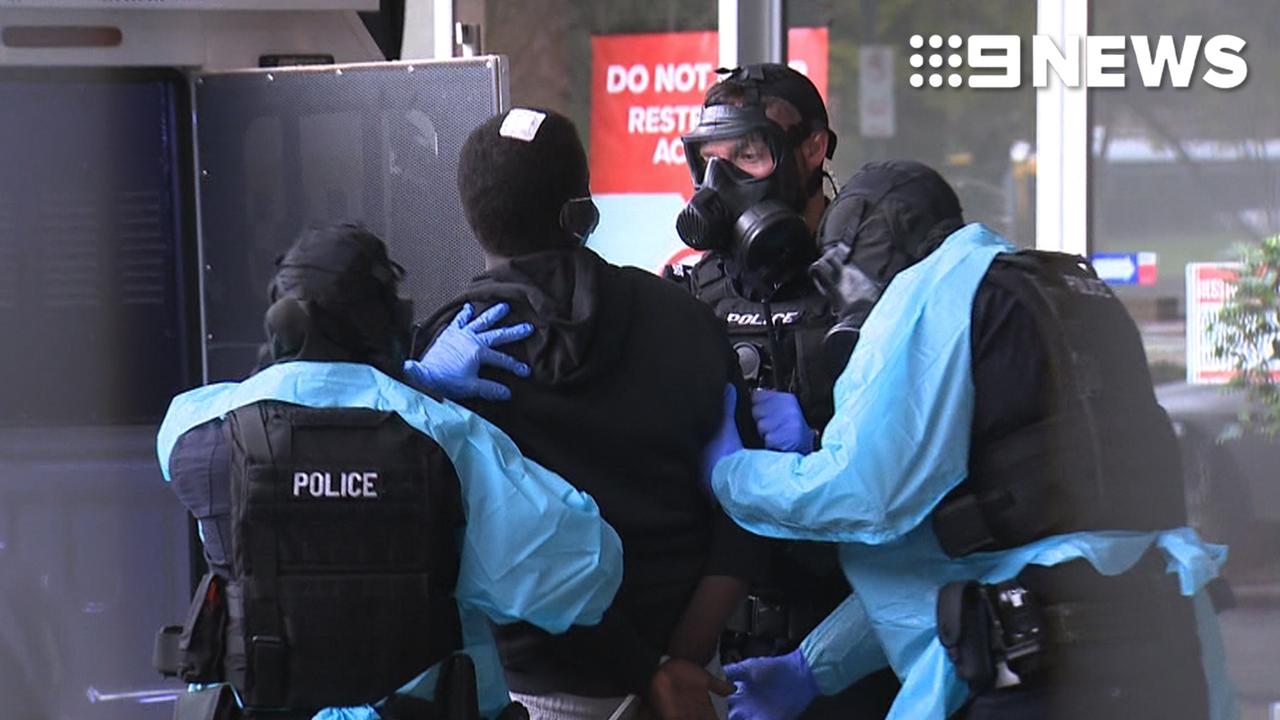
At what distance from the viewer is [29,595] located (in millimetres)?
4668

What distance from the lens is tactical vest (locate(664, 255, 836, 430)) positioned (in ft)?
11.0

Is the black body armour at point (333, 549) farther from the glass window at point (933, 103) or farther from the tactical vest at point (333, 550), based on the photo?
the glass window at point (933, 103)

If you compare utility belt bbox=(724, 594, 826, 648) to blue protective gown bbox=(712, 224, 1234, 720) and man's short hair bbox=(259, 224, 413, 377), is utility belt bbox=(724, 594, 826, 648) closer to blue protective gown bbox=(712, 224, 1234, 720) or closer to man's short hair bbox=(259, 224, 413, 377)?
blue protective gown bbox=(712, 224, 1234, 720)

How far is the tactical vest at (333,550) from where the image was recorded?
250cm

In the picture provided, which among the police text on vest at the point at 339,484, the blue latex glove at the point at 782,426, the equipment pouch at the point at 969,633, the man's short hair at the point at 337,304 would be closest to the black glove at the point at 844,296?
the blue latex glove at the point at 782,426

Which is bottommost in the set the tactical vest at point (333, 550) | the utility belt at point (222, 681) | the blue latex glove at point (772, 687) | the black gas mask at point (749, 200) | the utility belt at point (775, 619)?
the blue latex glove at point (772, 687)

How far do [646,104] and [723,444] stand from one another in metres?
3.70

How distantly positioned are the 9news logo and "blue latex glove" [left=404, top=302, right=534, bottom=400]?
10.9 feet

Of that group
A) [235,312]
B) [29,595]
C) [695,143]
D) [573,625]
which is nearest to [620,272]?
[573,625]

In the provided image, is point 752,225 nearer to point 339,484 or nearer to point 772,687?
point 772,687

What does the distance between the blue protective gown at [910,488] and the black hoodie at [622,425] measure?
0.11m

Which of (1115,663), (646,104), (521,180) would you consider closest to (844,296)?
(521,180)

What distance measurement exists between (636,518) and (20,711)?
258cm

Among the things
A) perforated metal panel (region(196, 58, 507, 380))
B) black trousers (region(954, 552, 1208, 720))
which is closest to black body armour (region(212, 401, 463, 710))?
black trousers (region(954, 552, 1208, 720))
